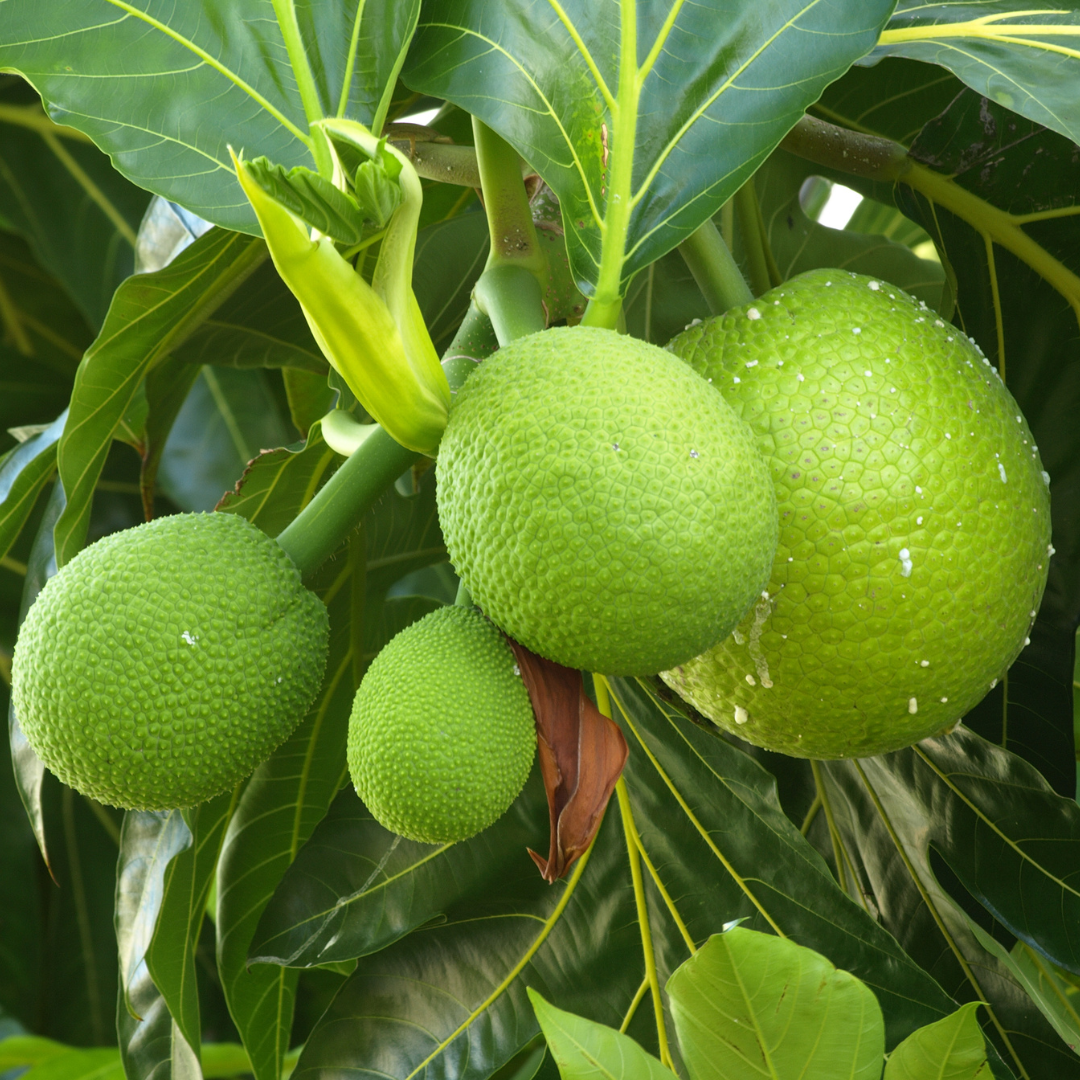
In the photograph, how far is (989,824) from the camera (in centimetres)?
70

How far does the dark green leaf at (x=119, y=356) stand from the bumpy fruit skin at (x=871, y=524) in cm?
32

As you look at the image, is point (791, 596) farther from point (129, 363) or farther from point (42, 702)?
point (129, 363)

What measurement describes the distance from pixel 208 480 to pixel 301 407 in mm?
160

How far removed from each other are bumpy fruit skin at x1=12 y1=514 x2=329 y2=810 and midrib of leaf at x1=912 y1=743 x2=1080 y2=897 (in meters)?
0.47

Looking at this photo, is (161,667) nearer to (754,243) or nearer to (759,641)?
(759,641)

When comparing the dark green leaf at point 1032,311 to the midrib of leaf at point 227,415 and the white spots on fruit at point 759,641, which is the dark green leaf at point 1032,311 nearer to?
the white spots on fruit at point 759,641

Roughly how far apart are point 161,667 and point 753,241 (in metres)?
0.45

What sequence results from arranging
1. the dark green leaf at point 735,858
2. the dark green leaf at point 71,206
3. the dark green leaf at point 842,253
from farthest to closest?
the dark green leaf at point 71,206, the dark green leaf at point 842,253, the dark green leaf at point 735,858

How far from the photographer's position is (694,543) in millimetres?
386

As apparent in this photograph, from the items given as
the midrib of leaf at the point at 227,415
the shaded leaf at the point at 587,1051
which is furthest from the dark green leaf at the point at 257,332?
the shaded leaf at the point at 587,1051

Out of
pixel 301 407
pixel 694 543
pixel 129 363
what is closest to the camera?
pixel 694 543

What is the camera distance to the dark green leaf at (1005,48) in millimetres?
516

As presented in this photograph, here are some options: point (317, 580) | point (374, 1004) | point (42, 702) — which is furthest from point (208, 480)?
point (42, 702)

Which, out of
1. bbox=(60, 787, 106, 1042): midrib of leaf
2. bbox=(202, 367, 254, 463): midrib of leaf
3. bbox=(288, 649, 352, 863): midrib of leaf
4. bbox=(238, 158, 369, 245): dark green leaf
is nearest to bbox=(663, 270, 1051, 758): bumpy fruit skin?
bbox=(238, 158, 369, 245): dark green leaf
